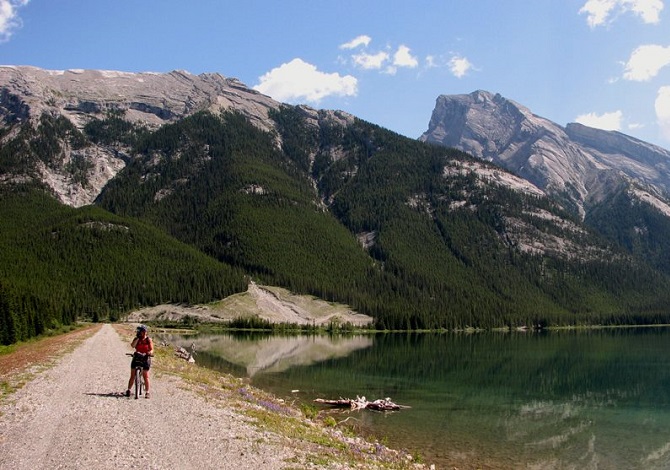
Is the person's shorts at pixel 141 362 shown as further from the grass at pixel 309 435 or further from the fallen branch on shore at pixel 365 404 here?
the fallen branch on shore at pixel 365 404

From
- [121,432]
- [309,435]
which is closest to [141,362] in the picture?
[121,432]

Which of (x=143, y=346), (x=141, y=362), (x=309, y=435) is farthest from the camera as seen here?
(x=143, y=346)

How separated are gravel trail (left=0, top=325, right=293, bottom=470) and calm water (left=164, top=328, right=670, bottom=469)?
13212 millimetres

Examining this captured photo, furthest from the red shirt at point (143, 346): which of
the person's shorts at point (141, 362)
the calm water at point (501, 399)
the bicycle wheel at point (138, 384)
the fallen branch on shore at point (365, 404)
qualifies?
the fallen branch on shore at point (365, 404)

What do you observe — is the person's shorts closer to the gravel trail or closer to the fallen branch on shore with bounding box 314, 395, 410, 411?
the gravel trail

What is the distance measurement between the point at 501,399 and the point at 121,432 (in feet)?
142

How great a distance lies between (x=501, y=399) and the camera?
5441cm

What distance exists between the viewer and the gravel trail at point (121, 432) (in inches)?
695

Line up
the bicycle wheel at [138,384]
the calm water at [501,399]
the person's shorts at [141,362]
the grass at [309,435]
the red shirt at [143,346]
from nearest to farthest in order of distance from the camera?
the grass at [309,435] < the person's shorts at [141,362] < the red shirt at [143,346] < the bicycle wheel at [138,384] < the calm water at [501,399]

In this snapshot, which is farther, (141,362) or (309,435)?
(141,362)

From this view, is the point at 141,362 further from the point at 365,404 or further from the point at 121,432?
the point at 365,404

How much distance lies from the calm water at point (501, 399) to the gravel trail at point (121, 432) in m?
13.2

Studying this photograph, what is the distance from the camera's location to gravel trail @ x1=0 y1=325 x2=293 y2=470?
17.6m

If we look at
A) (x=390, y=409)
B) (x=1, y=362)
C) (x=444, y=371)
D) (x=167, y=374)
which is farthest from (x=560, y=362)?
(x=1, y=362)
